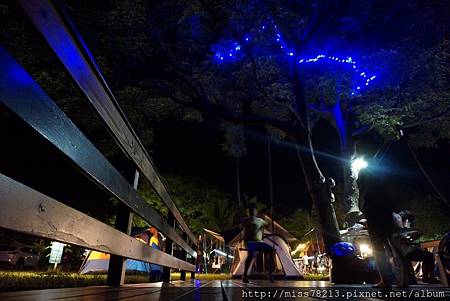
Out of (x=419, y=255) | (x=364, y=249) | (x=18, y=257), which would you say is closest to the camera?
(x=419, y=255)

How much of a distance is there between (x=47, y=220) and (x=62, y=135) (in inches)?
13.7

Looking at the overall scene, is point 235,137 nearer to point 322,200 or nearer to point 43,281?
point 322,200

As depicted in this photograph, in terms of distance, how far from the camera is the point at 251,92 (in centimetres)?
1108

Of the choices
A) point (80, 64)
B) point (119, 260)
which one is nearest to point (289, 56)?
point (119, 260)

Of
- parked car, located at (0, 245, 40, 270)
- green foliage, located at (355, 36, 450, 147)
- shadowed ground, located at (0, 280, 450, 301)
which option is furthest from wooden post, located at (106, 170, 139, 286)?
parked car, located at (0, 245, 40, 270)

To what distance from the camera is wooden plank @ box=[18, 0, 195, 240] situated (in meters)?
1.26

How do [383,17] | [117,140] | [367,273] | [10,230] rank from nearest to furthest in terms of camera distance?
[10,230], [117,140], [367,273], [383,17]

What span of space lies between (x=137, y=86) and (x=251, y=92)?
403 cm

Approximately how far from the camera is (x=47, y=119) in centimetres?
117

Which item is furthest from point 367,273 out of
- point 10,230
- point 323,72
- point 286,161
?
point 286,161

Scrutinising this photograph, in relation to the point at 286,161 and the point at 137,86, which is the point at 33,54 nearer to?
the point at 137,86

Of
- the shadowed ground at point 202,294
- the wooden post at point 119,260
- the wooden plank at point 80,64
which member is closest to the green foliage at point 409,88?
the shadowed ground at point 202,294

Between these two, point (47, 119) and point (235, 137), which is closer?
point (47, 119)

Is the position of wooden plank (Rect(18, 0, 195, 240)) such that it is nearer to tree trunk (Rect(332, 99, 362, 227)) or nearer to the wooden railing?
the wooden railing
